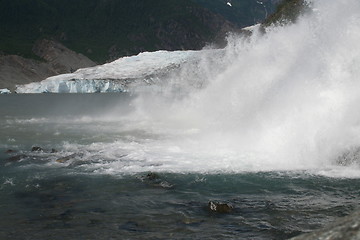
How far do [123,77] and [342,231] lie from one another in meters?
175

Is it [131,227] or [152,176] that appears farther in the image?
[152,176]

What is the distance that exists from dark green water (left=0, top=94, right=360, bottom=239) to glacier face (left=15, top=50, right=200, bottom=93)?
143 meters

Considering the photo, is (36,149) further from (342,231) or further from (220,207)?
(342,231)

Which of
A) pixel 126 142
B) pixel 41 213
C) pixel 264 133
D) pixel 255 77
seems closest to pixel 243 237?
pixel 41 213

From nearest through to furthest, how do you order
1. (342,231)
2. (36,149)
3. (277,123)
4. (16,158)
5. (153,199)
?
1. (342,231)
2. (153,199)
3. (16,158)
4. (277,123)
5. (36,149)

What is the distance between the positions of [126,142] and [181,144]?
172 inches

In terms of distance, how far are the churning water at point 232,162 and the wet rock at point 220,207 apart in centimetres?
28

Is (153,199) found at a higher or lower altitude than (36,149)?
lower

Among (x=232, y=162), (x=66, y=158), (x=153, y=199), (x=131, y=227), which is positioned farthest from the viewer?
(x=66, y=158)

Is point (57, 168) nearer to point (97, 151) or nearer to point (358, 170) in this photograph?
point (97, 151)

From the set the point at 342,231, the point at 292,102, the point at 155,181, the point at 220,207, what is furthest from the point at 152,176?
the point at 342,231

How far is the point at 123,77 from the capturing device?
17750 cm

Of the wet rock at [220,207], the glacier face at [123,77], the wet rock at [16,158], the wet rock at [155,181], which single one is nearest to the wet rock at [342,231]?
the wet rock at [220,207]

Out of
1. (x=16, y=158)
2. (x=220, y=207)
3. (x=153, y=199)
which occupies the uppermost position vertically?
(x=16, y=158)
